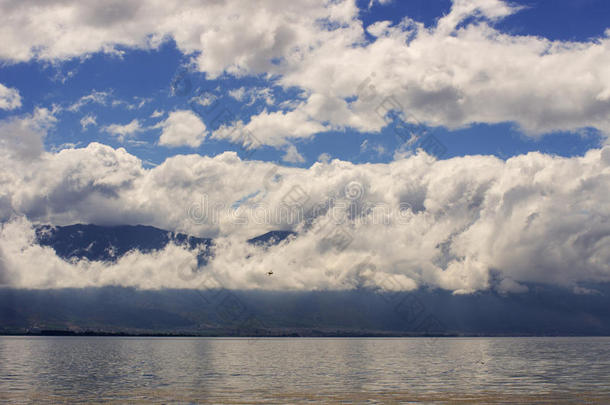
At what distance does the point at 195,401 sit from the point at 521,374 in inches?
4191

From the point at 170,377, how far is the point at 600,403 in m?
104

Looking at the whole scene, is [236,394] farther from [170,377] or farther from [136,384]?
[170,377]

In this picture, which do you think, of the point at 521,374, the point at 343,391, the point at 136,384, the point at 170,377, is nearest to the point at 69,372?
the point at 170,377

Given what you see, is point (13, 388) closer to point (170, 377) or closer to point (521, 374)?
point (170, 377)

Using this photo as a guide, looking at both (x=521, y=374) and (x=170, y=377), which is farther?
(x=521, y=374)

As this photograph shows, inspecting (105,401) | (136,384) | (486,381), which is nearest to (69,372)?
(136,384)

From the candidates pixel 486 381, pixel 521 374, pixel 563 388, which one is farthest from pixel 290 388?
pixel 521 374

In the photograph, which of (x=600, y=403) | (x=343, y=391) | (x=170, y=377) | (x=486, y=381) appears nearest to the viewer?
(x=600, y=403)

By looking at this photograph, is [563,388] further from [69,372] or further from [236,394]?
[69,372]

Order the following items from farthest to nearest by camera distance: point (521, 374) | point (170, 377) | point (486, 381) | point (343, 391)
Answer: point (521, 374)
point (170, 377)
point (486, 381)
point (343, 391)

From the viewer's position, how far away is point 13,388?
114188 millimetres

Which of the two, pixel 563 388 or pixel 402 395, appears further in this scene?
pixel 563 388

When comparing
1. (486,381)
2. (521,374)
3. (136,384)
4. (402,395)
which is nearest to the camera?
(402,395)

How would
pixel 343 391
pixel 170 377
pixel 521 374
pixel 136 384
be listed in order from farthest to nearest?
pixel 521 374 < pixel 170 377 < pixel 136 384 < pixel 343 391
